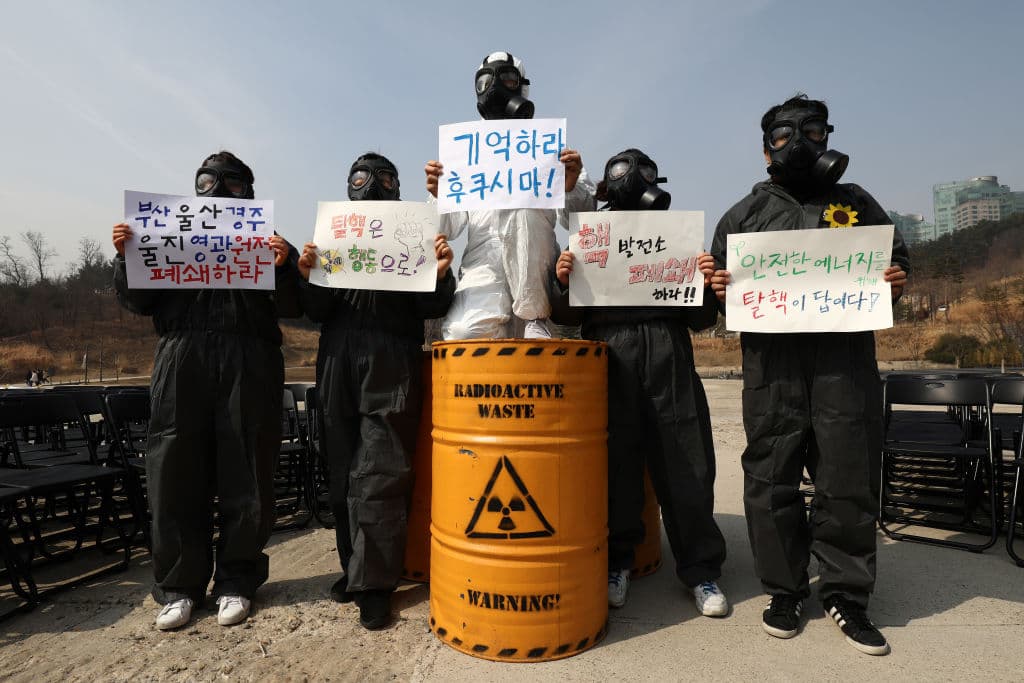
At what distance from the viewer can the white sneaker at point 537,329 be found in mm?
2793

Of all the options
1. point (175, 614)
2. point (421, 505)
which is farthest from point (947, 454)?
point (175, 614)

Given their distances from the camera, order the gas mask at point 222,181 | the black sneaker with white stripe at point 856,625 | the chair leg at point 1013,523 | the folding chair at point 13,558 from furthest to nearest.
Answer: the chair leg at point 1013,523
the gas mask at point 222,181
the folding chair at point 13,558
the black sneaker with white stripe at point 856,625

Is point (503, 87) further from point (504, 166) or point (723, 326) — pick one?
point (723, 326)

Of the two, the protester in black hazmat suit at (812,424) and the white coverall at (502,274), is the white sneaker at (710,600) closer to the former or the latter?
the protester in black hazmat suit at (812,424)

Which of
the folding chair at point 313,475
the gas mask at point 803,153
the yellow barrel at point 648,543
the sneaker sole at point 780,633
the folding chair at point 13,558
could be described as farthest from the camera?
the folding chair at point 313,475

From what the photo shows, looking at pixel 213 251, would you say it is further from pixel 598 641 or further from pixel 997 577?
pixel 997 577

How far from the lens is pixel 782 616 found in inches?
98.2

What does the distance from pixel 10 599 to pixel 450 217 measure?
3241 millimetres

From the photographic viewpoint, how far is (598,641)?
2.41 metres

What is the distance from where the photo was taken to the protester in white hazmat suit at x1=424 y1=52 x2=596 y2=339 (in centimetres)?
272

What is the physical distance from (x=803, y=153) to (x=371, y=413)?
2.40 metres

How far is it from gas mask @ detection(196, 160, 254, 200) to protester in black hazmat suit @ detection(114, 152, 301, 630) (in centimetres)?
43

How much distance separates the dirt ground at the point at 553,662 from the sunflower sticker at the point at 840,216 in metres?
1.89

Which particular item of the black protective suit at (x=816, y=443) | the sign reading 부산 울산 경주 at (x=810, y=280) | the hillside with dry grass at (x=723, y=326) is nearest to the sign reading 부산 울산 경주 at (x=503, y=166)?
the sign reading 부산 울산 경주 at (x=810, y=280)
